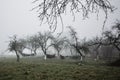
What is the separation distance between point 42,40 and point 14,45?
25571 millimetres

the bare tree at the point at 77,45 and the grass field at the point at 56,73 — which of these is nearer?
the grass field at the point at 56,73

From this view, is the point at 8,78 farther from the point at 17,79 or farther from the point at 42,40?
the point at 42,40

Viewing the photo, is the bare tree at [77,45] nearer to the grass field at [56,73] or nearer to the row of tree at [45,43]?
the row of tree at [45,43]

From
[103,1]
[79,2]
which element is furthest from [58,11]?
[103,1]

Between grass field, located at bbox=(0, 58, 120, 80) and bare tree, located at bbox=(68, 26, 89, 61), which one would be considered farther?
bare tree, located at bbox=(68, 26, 89, 61)

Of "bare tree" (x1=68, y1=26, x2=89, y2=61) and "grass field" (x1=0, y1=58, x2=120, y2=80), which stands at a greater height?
"bare tree" (x1=68, y1=26, x2=89, y2=61)

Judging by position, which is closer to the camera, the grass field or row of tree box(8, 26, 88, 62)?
the grass field

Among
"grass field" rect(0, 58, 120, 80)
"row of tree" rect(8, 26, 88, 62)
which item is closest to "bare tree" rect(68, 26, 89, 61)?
"row of tree" rect(8, 26, 88, 62)

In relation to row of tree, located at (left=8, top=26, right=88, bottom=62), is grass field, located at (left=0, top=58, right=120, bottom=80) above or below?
below

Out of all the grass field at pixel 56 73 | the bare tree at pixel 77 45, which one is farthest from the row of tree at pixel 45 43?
the grass field at pixel 56 73

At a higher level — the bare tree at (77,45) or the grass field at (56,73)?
the bare tree at (77,45)

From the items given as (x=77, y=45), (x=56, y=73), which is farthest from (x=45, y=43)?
(x=56, y=73)

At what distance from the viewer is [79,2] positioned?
4328 millimetres

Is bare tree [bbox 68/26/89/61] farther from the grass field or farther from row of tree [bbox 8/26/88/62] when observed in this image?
the grass field
